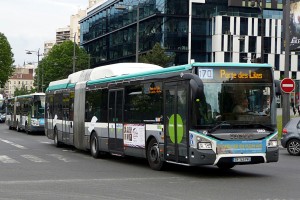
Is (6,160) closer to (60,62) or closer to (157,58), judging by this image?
(157,58)

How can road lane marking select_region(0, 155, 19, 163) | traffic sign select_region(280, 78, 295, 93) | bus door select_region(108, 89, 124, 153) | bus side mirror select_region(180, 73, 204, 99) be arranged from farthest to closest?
traffic sign select_region(280, 78, 295, 93) → road lane marking select_region(0, 155, 19, 163) → bus door select_region(108, 89, 124, 153) → bus side mirror select_region(180, 73, 204, 99)

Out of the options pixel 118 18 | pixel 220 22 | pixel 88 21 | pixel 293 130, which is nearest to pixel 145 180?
pixel 293 130

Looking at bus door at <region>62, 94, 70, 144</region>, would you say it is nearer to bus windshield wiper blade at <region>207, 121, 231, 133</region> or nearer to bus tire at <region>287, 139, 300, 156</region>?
bus tire at <region>287, 139, 300, 156</region>

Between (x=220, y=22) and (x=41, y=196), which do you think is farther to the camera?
(x=220, y=22)

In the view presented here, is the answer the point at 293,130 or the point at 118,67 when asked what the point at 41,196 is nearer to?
the point at 118,67

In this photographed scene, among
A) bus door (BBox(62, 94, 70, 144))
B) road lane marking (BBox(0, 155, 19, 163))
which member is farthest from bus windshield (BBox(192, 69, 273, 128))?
bus door (BBox(62, 94, 70, 144))

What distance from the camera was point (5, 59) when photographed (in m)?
84.2

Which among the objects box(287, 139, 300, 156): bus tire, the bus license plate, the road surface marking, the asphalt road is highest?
the bus license plate

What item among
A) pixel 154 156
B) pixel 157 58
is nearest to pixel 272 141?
pixel 154 156

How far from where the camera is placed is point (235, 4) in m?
81.2

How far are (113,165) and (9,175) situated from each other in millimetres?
3856

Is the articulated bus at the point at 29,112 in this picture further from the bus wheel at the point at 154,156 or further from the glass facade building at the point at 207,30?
the glass facade building at the point at 207,30

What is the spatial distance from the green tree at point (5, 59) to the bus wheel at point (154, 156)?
72450 mm

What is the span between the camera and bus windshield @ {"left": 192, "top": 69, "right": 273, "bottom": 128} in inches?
500
